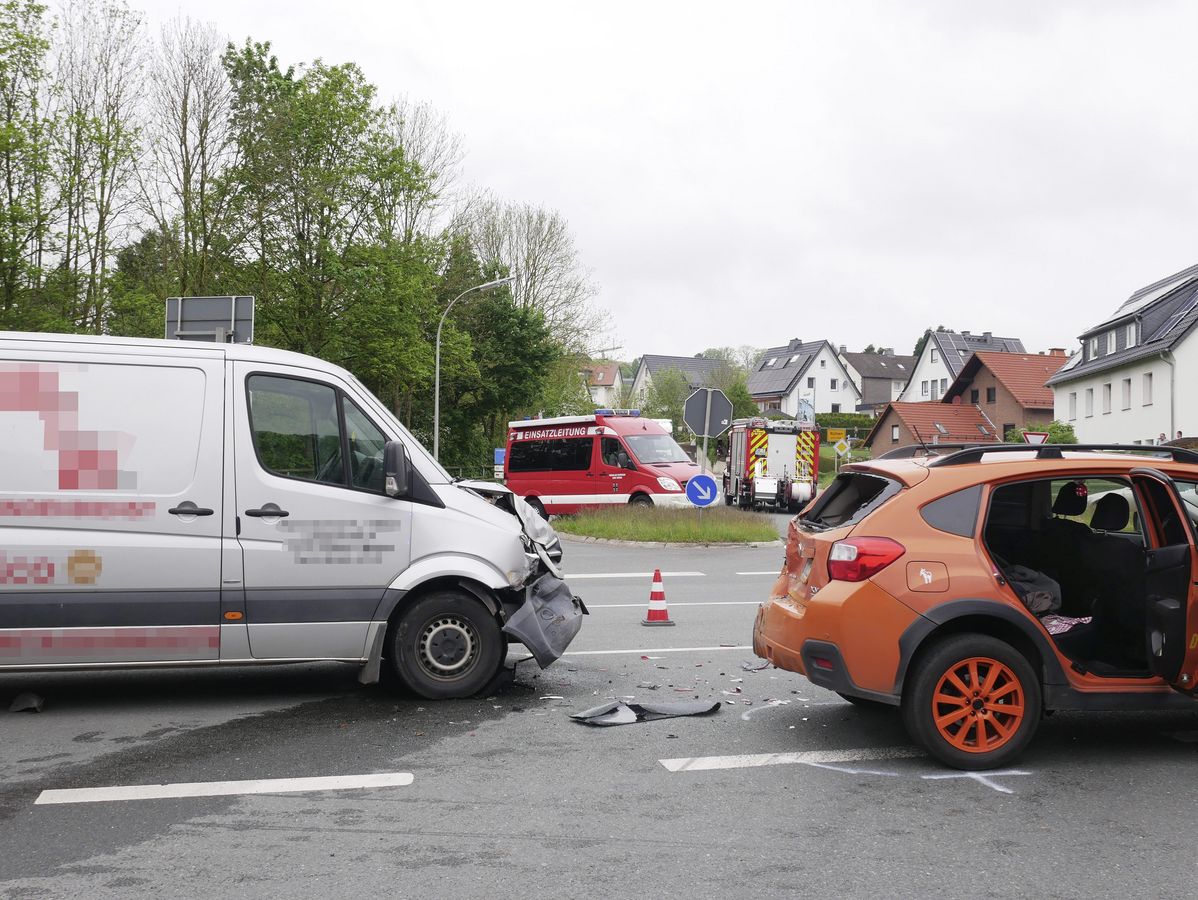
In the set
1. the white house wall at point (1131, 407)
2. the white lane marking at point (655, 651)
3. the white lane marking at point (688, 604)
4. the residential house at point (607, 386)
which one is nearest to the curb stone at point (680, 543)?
the white lane marking at point (688, 604)

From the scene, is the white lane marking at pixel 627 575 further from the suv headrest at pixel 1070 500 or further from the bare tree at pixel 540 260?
the bare tree at pixel 540 260

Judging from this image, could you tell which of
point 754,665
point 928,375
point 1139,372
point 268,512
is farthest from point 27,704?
point 928,375

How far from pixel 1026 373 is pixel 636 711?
6680cm

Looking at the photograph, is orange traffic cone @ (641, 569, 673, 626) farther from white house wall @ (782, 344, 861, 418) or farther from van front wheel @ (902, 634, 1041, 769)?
white house wall @ (782, 344, 861, 418)

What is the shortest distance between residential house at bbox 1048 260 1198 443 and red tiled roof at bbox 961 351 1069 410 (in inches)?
323

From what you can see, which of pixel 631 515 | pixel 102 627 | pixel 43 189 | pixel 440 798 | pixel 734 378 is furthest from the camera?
pixel 734 378

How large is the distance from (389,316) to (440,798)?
1297 inches

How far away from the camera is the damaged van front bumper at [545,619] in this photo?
6961mm

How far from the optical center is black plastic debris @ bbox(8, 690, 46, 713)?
6754 mm

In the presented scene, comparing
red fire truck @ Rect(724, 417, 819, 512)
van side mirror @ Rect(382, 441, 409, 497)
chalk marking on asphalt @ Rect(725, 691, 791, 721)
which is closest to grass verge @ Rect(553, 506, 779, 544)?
red fire truck @ Rect(724, 417, 819, 512)

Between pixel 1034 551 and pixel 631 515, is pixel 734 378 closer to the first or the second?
pixel 631 515

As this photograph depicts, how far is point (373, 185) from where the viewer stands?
37500 millimetres

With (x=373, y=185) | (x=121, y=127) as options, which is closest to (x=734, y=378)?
(x=373, y=185)

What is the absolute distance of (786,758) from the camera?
5.80 meters
